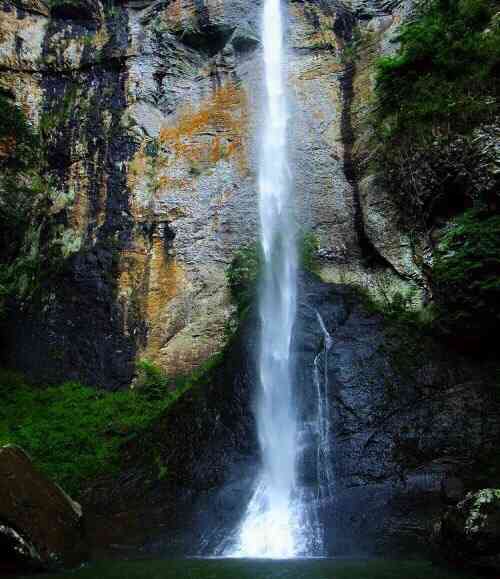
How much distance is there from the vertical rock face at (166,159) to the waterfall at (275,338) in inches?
16.3

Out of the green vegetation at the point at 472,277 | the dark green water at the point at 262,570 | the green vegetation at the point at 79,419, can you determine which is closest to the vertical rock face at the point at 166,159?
the green vegetation at the point at 79,419

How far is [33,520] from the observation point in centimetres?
589

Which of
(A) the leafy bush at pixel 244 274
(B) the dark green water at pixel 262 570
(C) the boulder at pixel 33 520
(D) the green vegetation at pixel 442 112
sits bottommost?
(B) the dark green water at pixel 262 570

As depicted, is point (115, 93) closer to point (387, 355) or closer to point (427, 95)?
point (427, 95)

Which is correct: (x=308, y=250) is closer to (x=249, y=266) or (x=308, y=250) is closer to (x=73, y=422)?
(x=249, y=266)

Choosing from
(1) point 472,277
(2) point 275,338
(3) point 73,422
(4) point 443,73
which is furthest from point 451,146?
(3) point 73,422

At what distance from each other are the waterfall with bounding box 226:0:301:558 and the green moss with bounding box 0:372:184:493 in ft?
7.83

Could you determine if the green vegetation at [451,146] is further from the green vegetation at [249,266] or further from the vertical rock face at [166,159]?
the green vegetation at [249,266]

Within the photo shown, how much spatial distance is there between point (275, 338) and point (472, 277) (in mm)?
3805

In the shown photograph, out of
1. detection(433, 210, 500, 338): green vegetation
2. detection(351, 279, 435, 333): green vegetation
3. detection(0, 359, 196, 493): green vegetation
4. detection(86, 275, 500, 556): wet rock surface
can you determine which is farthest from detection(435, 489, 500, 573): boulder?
detection(0, 359, 196, 493): green vegetation

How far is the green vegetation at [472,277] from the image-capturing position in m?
8.52

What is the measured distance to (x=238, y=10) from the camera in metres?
16.8

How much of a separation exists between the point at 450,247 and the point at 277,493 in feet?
16.7

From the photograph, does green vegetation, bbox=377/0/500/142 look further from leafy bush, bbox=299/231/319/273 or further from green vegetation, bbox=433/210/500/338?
leafy bush, bbox=299/231/319/273
